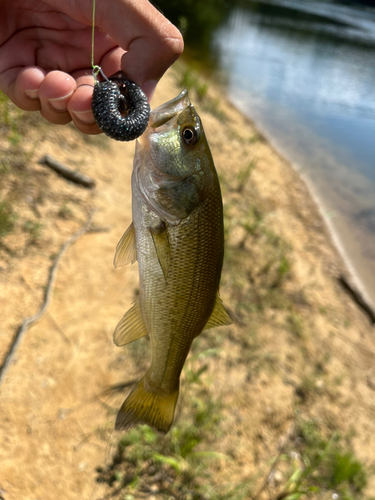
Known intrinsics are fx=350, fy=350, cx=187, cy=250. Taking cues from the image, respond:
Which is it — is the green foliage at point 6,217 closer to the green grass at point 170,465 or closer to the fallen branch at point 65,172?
the fallen branch at point 65,172

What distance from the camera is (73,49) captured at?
2.31 m

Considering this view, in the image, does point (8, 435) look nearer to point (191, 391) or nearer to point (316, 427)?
point (191, 391)

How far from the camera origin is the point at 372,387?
4754 millimetres

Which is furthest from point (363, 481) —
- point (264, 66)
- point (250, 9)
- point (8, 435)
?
point (250, 9)

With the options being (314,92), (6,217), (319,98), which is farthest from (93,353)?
(314,92)

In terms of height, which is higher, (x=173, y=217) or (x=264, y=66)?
(x=173, y=217)

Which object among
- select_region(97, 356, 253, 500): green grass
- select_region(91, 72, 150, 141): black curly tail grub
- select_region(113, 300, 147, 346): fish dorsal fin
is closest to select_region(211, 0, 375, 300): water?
select_region(97, 356, 253, 500): green grass

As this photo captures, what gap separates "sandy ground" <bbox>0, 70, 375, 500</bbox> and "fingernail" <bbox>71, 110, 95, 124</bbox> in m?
2.30

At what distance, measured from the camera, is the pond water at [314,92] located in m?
9.70

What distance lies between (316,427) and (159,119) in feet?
11.9

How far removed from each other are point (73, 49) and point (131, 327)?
72.8 inches

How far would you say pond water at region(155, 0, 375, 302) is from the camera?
31.8 ft

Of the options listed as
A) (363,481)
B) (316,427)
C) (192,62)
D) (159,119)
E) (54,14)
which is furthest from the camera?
(192,62)

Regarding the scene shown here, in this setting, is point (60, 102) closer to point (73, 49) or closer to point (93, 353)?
point (73, 49)
